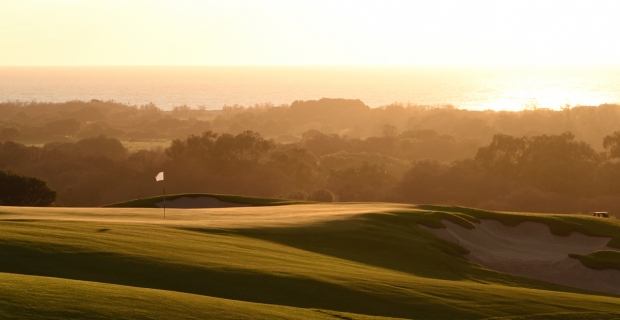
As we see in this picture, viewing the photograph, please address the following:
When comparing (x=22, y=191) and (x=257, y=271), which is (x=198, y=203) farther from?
(x=257, y=271)

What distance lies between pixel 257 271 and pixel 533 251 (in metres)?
19.3

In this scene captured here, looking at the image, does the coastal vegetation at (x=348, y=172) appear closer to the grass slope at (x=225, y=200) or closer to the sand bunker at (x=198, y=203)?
the grass slope at (x=225, y=200)

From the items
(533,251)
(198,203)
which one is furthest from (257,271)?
(198,203)

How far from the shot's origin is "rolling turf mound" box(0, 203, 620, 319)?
14.7m

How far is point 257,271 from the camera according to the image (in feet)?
64.2

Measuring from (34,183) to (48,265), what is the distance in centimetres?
3920

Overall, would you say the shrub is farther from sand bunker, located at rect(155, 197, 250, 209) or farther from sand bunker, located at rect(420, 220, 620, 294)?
sand bunker, located at rect(420, 220, 620, 294)

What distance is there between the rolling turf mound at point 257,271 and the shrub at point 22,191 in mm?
22986

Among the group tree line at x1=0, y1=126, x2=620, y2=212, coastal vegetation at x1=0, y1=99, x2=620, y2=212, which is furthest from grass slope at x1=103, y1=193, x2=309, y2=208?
tree line at x1=0, y1=126, x2=620, y2=212

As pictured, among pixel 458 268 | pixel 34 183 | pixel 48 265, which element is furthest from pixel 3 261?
pixel 34 183

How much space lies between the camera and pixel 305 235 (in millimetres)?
28766

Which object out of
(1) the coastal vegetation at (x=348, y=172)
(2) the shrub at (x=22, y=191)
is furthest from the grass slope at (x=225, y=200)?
(1) the coastal vegetation at (x=348, y=172)

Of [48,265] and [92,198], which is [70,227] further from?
[92,198]

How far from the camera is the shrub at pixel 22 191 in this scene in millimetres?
52281
